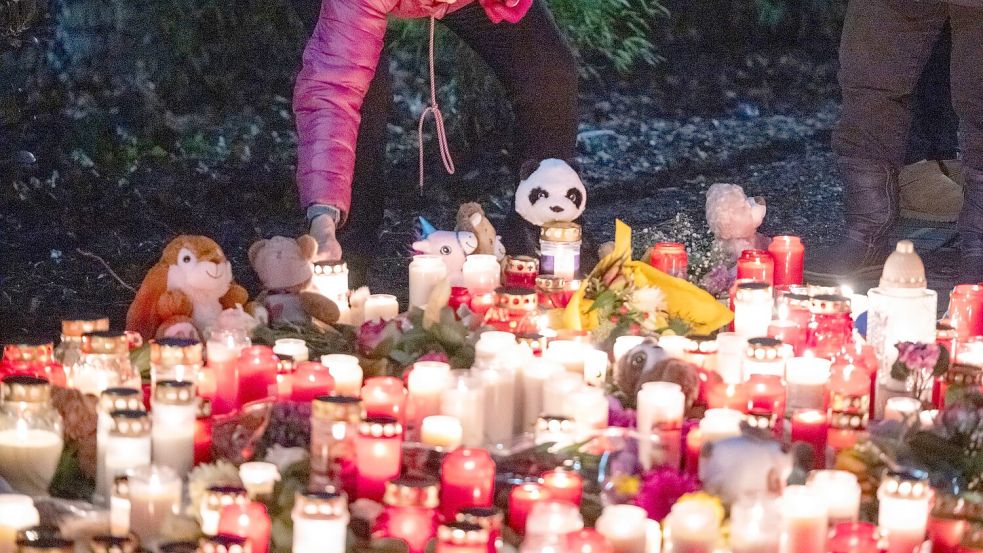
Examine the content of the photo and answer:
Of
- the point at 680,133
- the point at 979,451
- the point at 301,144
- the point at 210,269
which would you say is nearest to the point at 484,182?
the point at 680,133

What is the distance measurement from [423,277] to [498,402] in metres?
0.70

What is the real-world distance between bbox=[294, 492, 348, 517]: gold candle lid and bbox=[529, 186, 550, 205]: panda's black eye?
152 cm

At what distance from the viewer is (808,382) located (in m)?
2.18

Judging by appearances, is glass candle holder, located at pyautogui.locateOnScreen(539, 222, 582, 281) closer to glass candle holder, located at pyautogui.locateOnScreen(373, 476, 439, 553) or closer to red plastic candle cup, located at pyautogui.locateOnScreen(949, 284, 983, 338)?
red plastic candle cup, located at pyautogui.locateOnScreen(949, 284, 983, 338)

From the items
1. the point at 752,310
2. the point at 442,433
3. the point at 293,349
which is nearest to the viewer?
the point at 442,433

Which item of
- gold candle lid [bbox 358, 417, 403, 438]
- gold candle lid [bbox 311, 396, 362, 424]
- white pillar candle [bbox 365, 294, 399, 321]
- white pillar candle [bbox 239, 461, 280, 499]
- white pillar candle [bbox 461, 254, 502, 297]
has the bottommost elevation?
white pillar candle [bbox 239, 461, 280, 499]

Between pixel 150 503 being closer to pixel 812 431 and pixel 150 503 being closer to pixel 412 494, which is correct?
pixel 412 494

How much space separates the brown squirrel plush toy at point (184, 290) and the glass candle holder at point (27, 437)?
579 millimetres

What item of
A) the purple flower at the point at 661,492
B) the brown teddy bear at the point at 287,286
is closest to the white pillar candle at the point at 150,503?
the purple flower at the point at 661,492

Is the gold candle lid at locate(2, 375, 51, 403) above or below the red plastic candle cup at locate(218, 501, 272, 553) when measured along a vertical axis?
above

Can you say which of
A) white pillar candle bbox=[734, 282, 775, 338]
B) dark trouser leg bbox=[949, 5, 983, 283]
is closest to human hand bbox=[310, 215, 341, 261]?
white pillar candle bbox=[734, 282, 775, 338]

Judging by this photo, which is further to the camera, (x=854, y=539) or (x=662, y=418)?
(x=662, y=418)

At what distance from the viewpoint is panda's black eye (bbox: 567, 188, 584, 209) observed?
3004 millimetres

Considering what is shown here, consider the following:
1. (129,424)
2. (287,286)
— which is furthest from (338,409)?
(287,286)
